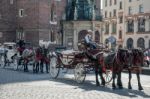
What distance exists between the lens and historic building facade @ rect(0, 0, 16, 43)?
53188 millimetres

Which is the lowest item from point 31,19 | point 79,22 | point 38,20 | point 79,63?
point 79,63

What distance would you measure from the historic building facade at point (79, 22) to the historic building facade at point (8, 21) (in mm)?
6588

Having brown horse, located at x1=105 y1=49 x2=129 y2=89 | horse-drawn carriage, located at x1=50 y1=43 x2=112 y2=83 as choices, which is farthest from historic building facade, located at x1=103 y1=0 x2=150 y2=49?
brown horse, located at x1=105 y1=49 x2=129 y2=89

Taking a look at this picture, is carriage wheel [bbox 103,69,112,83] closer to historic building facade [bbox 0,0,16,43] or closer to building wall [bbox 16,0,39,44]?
building wall [bbox 16,0,39,44]

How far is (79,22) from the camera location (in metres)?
50.1

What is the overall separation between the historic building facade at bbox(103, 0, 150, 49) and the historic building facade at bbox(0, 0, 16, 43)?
22275 millimetres

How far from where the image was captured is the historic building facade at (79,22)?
5034 centimetres

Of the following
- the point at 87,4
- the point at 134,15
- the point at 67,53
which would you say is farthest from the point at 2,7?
the point at 67,53

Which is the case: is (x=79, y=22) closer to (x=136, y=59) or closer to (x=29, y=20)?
(x=29, y=20)

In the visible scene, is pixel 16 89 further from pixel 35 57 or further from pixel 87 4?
pixel 87 4

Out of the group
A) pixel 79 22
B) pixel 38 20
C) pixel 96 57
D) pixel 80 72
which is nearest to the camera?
pixel 96 57

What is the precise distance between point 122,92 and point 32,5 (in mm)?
36296

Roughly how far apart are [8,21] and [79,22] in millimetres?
9268

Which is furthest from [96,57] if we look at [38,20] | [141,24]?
[141,24]
